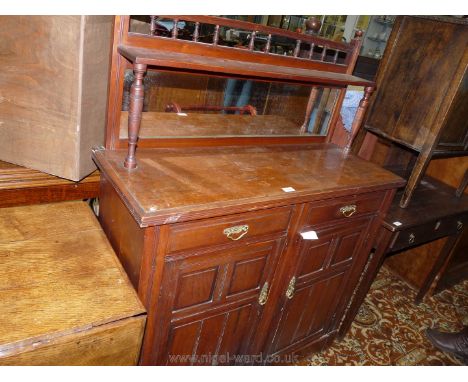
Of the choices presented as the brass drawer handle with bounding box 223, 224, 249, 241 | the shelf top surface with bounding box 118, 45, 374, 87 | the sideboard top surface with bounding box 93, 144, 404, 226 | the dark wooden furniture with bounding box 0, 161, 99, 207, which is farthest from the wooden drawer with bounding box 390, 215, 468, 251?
the dark wooden furniture with bounding box 0, 161, 99, 207

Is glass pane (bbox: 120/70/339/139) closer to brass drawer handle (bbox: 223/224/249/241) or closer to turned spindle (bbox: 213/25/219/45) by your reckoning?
turned spindle (bbox: 213/25/219/45)

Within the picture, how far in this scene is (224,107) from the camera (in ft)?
5.83

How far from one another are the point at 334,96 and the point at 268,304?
1.23 meters

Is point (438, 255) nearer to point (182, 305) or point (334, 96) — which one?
point (334, 96)

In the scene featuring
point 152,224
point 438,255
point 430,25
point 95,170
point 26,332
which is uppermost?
point 430,25

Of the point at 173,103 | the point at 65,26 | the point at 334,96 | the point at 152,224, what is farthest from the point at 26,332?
the point at 334,96

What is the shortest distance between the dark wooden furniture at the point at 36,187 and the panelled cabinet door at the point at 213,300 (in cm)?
66

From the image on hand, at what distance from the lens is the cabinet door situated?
1.75 m

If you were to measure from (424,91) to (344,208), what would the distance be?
104cm

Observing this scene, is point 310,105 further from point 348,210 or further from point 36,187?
point 36,187

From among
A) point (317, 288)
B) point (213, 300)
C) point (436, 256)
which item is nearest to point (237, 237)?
point (213, 300)

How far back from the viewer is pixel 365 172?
72.6 inches

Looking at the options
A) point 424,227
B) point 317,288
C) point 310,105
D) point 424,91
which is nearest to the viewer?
→ point 317,288

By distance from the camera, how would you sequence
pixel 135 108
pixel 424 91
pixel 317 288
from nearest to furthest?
pixel 135 108
pixel 317 288
pixel 424 91
